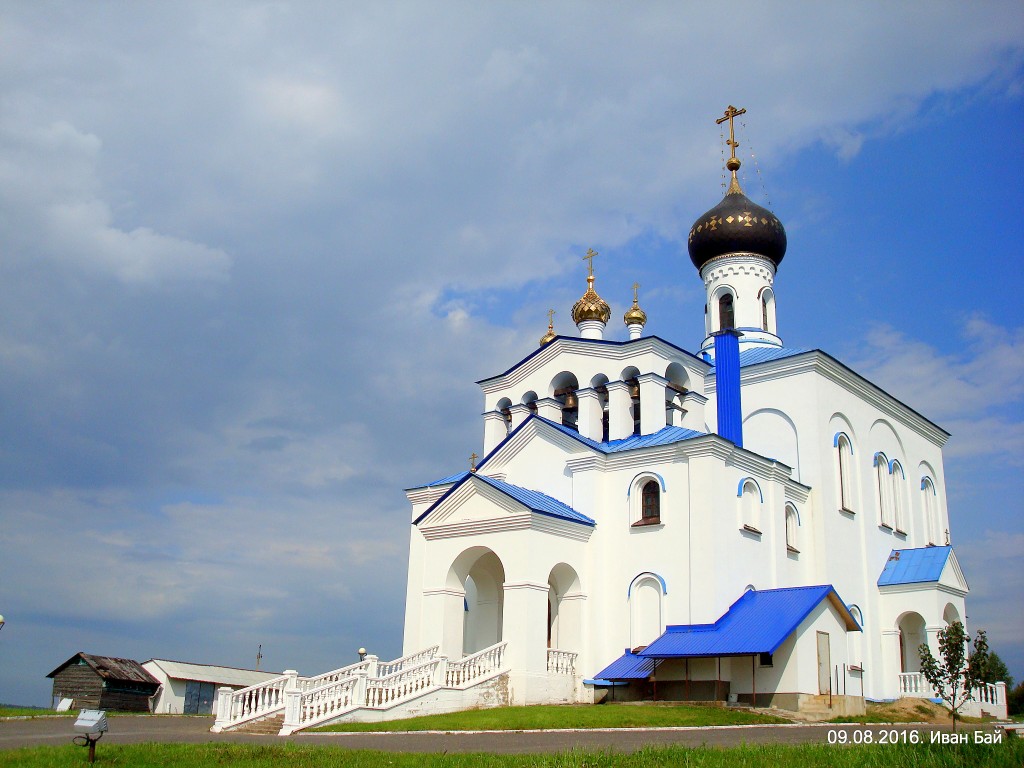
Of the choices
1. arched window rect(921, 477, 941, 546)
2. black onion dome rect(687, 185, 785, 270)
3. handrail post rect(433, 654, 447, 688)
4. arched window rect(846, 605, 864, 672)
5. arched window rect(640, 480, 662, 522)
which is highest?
black onion dome rect(687, 185, 785, 270)

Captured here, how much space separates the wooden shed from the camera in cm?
2506

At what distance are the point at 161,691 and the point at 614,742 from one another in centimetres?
1892

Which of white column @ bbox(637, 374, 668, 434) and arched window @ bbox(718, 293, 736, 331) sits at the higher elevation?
arched window @ bbox(718, 293, 736, 331)

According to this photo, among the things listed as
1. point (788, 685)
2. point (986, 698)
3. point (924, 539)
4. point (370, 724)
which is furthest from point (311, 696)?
point (924, 539)

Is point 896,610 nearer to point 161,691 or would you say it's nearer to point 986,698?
point 986,698

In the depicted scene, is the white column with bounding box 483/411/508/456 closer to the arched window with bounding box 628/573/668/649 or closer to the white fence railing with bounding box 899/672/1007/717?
the arched window with bounding box 628/573/668/649

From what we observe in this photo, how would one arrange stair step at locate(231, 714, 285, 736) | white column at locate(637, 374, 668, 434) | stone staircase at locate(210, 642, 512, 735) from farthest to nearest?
white column at locate(637, 374, 668, 434) → stone staircase at locate(210, 642, 512, 735) → stair step at locate(231, 714, 285, 736)

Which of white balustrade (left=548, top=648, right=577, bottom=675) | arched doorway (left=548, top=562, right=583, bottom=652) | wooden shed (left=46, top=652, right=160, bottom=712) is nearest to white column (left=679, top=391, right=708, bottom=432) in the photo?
arched doorway (left=548, top=562, right=583, bottom=652)

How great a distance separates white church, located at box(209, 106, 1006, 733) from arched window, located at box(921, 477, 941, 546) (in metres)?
0.44

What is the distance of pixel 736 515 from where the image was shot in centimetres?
2133

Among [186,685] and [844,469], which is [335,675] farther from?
[844,469]

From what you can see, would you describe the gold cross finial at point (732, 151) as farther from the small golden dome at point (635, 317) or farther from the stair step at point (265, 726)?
the stair step at point (265, 726)

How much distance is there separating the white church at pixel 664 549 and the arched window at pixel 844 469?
90 millimetres

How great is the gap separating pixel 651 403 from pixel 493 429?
4.92 m
